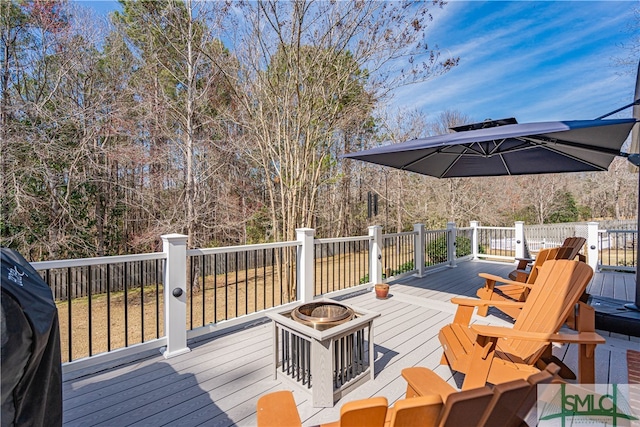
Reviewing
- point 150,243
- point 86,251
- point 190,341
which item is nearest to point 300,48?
point 190,341

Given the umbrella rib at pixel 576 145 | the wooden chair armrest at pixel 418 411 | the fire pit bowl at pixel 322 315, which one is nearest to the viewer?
the wooden chair armrest at pixel 418 411

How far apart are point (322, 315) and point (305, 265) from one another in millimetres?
1664

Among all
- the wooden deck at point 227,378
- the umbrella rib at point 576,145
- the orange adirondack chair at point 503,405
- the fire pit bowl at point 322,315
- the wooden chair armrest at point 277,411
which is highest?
the umbrella rib at point 576,145

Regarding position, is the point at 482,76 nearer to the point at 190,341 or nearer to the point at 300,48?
the point at 300,48

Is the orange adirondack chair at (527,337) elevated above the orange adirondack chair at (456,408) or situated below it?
below

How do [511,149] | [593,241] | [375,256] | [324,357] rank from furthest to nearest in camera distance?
1. [593,241]
2. [375,256]
3. [511,149]
4. [324,357]

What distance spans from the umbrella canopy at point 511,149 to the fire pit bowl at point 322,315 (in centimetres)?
179

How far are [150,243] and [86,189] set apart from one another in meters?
2.18

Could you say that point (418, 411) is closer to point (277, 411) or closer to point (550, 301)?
point (277, 411)

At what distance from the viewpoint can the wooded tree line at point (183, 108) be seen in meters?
5.33

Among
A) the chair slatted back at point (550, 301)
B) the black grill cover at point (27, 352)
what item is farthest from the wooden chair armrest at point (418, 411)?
the chair slatted back at point (550, 301)

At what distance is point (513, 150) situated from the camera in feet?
12.7

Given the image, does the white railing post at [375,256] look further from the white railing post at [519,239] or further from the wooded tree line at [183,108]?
the white railing post at [519,239]

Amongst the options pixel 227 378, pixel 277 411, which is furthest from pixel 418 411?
pixel 227 378
